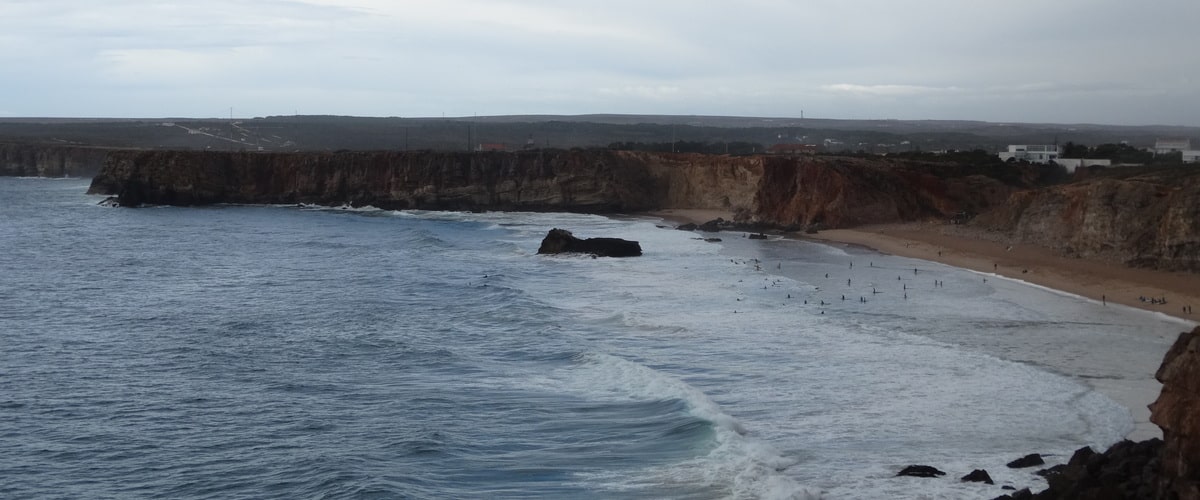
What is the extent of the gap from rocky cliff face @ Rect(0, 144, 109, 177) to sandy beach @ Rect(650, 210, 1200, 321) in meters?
97.3

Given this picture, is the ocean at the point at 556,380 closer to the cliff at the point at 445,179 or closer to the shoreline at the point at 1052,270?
the shoreline at the point at 1052,270

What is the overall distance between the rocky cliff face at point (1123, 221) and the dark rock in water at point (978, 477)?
20694 millimetres

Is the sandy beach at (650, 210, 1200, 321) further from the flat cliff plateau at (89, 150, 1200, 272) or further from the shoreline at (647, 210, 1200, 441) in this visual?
the flat cliff plateau at (89, 150, 1200, 272)

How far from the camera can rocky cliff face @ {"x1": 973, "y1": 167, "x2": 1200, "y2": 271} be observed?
31844mm

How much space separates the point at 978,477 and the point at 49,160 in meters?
130

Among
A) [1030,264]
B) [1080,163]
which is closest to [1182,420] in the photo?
[1030,264]

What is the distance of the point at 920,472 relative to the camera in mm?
14742

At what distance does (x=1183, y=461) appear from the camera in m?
10.4

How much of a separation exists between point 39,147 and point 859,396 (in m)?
129

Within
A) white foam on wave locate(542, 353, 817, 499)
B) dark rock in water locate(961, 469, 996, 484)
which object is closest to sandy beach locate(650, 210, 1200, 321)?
white foam on wave locate(542, 353, 817, 499)

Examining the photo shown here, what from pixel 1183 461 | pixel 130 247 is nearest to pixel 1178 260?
pixel 1183 461

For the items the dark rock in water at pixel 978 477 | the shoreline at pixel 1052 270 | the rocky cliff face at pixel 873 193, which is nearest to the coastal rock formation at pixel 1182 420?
the dark rock in water at pixel 978 477

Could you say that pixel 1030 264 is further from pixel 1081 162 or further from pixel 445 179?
pixel 445 179

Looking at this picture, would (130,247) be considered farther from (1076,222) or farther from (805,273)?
(1076,222)
